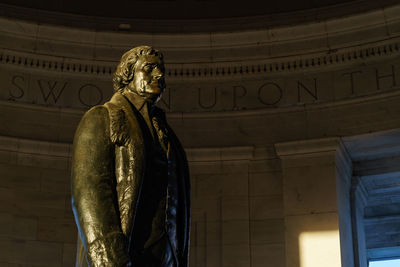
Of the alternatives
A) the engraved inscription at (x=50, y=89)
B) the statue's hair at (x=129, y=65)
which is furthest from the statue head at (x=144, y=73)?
the engraved inscription at (x=50, y=89)

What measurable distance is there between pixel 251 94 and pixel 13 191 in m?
4.24

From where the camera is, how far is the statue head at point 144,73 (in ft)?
→ 19.3

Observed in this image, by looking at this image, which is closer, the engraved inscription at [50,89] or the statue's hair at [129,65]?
the statue's hair at [129,65]

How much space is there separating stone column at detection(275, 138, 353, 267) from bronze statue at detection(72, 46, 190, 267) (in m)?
7.53

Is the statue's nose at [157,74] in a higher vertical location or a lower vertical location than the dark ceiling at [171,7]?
lower

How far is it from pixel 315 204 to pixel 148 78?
25.4ft

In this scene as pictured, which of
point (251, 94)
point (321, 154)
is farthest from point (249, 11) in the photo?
point (321, 154)

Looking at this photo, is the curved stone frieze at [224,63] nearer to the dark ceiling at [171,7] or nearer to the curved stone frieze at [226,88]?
the curved stone frieze at [226,88]

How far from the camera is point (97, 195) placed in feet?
17.0


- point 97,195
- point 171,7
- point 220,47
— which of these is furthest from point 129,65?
point 171,7

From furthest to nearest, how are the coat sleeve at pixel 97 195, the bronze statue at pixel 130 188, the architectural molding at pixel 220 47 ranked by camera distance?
the architectural molding at pixel 220 47
the bronze statue at pixel 130 188
the coat sleeve at pixel 97 195

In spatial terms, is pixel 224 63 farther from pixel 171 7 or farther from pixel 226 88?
pixel 171 7

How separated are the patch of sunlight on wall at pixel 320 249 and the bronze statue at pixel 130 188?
7517mm

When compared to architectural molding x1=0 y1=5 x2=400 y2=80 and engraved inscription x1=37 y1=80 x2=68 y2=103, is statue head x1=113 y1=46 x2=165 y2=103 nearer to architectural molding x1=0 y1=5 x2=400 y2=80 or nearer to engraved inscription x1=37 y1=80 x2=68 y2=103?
engraved inscription x1=37 y1=80 x2=68 y2=103
